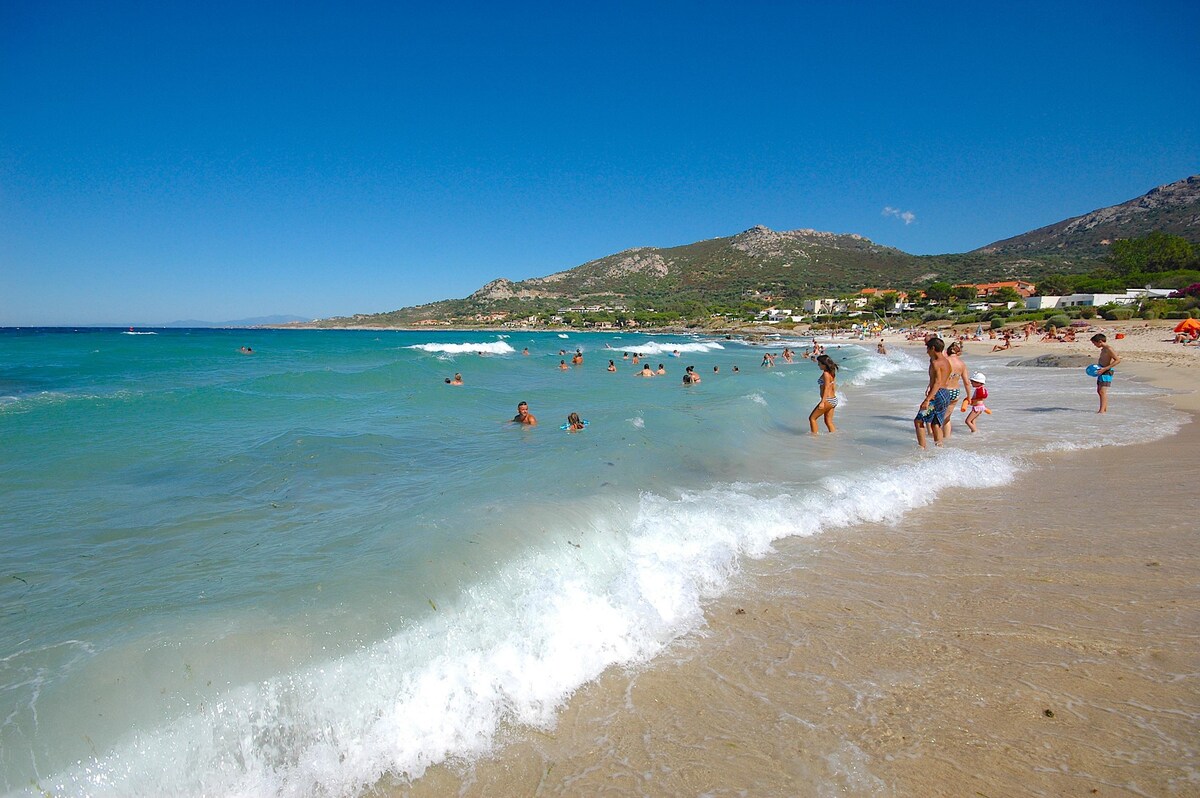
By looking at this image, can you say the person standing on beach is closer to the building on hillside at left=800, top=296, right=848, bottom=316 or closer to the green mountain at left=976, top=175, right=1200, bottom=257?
the building on hillside at left=800, top=296, right=848, bottom=316

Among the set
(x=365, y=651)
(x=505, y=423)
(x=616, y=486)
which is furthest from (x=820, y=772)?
(x=505, y=423)

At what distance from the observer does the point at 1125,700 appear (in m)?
2.99

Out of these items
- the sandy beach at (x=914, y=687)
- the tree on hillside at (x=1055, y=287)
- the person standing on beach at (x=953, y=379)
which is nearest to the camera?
the sandy beach at (x=914, y=687)

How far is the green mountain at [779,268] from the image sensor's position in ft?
360

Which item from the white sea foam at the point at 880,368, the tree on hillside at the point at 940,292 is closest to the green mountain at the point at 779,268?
the tree on hillside at the point at 940,292

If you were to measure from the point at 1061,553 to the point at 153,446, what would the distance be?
1306 centimetres

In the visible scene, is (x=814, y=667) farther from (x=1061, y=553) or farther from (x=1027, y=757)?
(x=1061, y=553)

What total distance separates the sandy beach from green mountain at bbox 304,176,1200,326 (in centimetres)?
10625

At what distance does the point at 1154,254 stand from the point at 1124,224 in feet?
215

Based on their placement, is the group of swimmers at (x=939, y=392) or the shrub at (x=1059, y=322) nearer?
the group of swimmers at (x=939, y=392)

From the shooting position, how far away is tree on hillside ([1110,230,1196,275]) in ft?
210

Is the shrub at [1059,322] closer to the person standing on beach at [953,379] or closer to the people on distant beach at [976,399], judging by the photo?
the people on distant beach at [976,399]

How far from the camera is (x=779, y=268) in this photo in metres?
132

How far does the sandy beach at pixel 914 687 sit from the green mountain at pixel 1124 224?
12724 cm
